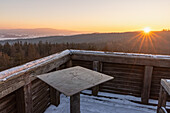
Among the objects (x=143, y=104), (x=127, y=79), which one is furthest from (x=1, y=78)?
(x=143, y=104)

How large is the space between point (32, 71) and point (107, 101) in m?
2.99

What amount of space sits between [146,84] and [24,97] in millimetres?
3903

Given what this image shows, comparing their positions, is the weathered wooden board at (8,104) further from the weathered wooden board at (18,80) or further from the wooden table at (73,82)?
the wooden table at (73,82)

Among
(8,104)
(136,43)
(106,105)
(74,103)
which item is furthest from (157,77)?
(136,43)

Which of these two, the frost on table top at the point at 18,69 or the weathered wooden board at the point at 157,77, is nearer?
the frost on table top at the point at 18,69

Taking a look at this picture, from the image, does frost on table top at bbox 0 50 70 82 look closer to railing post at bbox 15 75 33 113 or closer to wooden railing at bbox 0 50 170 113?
wooden railing at bbox 0 50 170 113

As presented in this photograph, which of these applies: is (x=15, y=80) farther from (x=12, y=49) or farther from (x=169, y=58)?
(x=12, y=49)

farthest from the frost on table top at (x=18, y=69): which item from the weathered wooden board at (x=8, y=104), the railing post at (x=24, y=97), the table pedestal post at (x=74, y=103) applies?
the table pedestal post at (x=74, y=103)

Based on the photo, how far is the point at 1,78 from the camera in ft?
7.94

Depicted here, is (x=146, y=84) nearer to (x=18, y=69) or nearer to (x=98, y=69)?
(x=98, y=69)

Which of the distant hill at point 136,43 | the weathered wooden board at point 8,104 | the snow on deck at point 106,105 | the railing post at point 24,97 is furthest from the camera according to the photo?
the distant hill at point 136,43

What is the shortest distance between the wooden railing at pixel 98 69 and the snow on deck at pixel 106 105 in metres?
0.20

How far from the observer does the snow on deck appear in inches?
171

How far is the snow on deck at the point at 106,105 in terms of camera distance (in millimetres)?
4344
